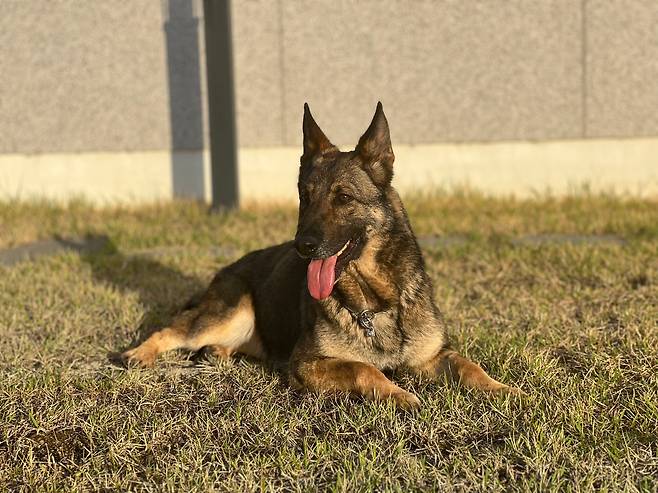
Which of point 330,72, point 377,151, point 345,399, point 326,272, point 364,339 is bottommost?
point 345,399

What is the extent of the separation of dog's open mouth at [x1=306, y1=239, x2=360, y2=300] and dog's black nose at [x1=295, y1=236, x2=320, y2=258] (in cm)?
14

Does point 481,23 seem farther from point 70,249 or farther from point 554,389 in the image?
point 554,389

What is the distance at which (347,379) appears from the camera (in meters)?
3.80

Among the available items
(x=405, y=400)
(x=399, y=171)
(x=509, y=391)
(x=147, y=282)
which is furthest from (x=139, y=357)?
(x=399, y=171)

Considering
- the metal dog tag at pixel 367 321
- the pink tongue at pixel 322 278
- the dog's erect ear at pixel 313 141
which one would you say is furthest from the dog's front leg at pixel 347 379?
the dog's erect ear at pixel 313 141

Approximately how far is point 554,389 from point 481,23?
8.43 m

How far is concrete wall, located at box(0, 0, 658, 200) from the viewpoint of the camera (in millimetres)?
11070

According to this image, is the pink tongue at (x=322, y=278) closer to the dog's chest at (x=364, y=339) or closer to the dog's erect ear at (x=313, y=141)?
the dog's chest at (x=364, y=339)

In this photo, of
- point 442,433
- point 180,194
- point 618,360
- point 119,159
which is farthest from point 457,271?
point 119,159

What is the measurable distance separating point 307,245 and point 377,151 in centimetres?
77

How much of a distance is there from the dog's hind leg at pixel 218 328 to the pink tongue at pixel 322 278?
1.10m

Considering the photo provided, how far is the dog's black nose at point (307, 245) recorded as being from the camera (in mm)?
3711

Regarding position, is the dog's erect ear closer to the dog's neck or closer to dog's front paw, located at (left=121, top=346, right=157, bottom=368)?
the dog's neck

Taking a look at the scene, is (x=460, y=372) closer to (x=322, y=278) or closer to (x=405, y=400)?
(x=405, y=400)
